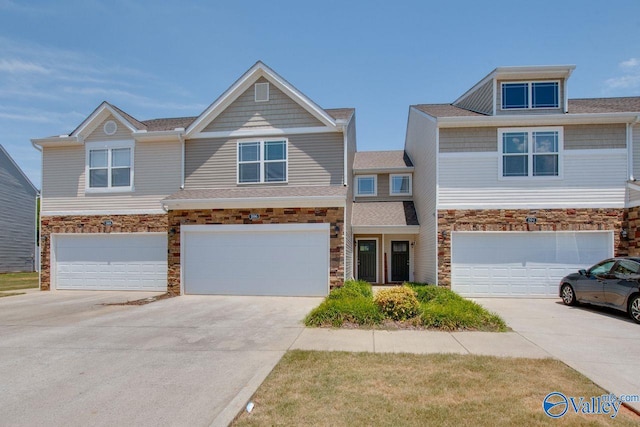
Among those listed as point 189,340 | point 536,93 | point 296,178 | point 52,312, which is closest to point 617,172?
point 536,93

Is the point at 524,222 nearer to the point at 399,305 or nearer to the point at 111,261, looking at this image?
the point at 399,305

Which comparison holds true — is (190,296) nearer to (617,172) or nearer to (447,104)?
(447,104)

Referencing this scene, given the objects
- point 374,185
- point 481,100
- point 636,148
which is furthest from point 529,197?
A: point 374,185

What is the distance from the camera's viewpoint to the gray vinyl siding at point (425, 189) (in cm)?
1480

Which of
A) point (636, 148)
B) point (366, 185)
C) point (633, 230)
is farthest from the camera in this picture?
point (366, 185)

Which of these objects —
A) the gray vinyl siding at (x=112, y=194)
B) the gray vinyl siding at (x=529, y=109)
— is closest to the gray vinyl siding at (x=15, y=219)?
the gray vinyl siding at (x=112, y=194)

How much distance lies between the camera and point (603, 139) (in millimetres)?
13891

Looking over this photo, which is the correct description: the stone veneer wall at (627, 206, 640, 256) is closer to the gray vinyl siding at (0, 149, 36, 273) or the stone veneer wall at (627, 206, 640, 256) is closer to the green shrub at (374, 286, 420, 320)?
the green shrub at (374, 286, 420, 320)

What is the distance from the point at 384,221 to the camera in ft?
61.8

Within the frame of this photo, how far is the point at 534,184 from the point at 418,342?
31.0 feet

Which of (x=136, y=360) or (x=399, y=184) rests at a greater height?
(x=399, y=184)

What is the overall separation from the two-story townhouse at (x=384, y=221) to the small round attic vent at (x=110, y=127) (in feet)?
36.1

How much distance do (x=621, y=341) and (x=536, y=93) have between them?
10.6 meters

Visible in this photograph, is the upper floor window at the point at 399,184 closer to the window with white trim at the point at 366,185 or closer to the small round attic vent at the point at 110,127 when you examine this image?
the window with white trim at the point at 366,185
